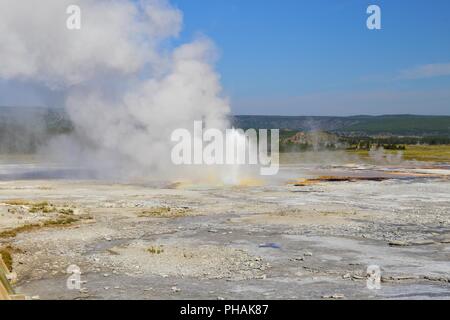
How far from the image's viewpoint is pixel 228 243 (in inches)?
625

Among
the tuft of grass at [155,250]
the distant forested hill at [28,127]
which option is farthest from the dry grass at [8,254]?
the distant forested hill at [28,127]

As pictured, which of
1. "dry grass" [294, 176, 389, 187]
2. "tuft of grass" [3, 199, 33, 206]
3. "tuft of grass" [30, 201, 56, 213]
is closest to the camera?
"tuft of grass" [30, 201, 56, 213]

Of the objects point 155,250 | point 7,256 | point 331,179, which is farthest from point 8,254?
point 331,179

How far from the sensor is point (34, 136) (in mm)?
91938

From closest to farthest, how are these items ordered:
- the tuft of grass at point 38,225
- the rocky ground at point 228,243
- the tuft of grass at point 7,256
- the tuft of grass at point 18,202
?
the rocky ground at point 228,243
the tuft of grass at point 7,256
the tuft of grass at point 38,225
the tuft of grass at point 18,202

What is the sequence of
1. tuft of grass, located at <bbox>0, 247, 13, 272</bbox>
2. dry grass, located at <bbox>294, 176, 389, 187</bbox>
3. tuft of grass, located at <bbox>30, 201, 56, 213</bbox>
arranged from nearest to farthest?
tuft of grass, located at <bbox>0, 247, 13, 272</bbox>
tuft of grass, located at <bbox>30, 201, 56, 213</bbox>
dry grass, located at <bbox>294, 176, 389, 187</bbox>

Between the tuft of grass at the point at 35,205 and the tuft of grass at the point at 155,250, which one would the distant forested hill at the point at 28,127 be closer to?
the tuft of grass at the point at 35,205

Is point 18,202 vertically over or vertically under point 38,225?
over

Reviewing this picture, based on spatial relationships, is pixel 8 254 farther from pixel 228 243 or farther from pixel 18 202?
pixel 18 202

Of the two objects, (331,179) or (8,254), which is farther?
(331,179)

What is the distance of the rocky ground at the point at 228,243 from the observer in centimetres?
1127

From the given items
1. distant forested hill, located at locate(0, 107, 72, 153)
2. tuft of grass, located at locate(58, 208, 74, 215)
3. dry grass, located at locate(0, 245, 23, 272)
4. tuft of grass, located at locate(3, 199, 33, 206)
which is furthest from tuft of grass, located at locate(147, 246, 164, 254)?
distant forested hill, located at locate(0, 107, 72, 153)

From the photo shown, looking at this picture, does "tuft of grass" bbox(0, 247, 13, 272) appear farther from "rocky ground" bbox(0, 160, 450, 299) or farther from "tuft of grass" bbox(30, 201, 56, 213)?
"tuft of grass" bbox(30, 201, 56, 213)

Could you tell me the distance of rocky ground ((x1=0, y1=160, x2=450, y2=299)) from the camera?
11.3 meters
